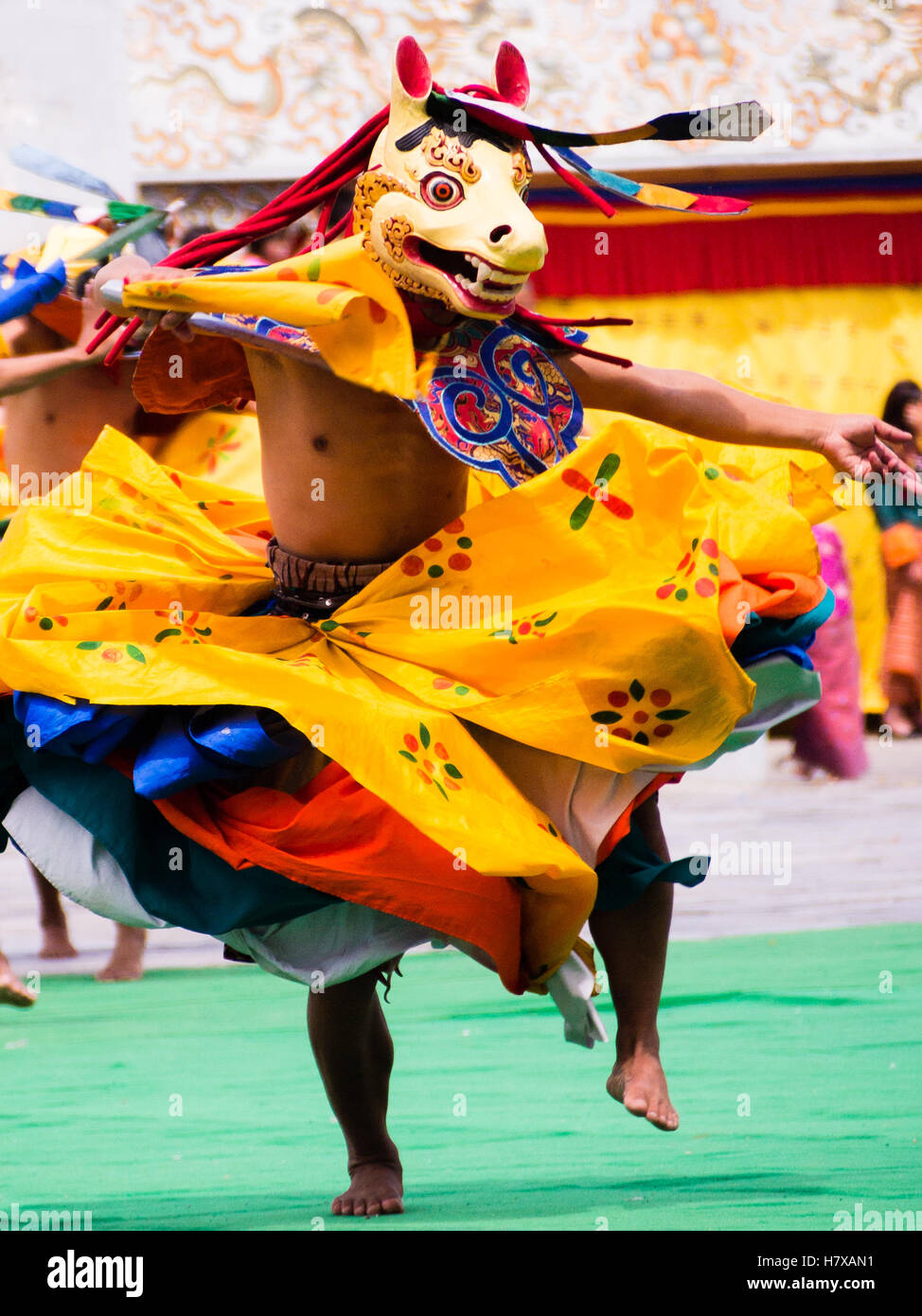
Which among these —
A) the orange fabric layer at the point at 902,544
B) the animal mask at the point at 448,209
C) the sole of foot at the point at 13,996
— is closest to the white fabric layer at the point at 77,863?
the animal mask at the point at 448,209

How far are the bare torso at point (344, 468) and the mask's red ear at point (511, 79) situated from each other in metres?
0.40

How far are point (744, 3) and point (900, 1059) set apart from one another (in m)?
5.33

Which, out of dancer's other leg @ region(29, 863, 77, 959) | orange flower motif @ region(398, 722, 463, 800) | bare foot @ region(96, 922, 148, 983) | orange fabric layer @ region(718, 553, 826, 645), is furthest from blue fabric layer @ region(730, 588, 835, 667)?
dancer's other leg @ region(29, 863, 77, 959)

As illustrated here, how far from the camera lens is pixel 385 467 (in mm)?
2316

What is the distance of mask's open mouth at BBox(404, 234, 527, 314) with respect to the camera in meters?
2.19

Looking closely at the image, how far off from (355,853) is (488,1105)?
3.43 feet

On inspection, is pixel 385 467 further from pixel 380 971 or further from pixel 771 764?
pixel 771 764

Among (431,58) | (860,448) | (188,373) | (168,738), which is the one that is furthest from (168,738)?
(431,58)

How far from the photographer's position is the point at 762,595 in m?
2.29

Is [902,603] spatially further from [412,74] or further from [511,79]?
[412,74]

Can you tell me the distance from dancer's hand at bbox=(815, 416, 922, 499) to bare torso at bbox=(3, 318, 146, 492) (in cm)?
179

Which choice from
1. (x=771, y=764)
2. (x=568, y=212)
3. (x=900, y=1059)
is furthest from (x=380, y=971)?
(x=568, y=212)

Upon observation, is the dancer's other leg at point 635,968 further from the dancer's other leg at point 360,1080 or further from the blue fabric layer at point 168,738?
the blue fabric layer at point 168,738

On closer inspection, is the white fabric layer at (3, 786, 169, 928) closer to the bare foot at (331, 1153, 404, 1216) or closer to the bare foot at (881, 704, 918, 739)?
the bare foot at (331, 1153, 404, 1216)
